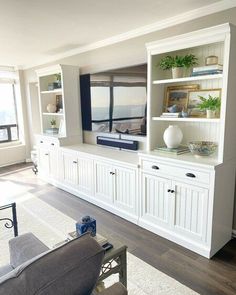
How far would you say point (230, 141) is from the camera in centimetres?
230

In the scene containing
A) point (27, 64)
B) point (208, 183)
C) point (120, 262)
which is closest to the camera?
point (120, 262)

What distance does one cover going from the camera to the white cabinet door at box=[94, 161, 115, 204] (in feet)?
10.5

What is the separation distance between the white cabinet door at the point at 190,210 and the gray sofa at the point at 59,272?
1524mm

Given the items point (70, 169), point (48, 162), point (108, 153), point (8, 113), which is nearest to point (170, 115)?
point (108, 153)

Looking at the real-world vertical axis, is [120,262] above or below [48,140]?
below

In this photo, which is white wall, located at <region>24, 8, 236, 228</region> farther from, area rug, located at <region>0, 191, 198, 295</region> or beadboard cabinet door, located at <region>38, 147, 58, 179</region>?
area rug, located at <region>0, 191, 198, 295</region>

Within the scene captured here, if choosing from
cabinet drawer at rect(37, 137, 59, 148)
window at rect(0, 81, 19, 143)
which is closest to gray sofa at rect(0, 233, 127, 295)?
cabinet drawer at rect(37, 137, 59, 148)

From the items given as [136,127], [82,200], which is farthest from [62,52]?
[82,200]

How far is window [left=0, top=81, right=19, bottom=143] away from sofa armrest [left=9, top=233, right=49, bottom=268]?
503 centimetres

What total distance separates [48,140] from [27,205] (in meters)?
1.28

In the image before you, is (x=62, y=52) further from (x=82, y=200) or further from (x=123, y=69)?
(x=82, y=200)

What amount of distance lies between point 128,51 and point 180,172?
195cm

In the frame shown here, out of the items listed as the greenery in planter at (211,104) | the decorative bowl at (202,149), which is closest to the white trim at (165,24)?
the greenery in planter at (211,104)

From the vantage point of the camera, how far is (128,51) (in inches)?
134
